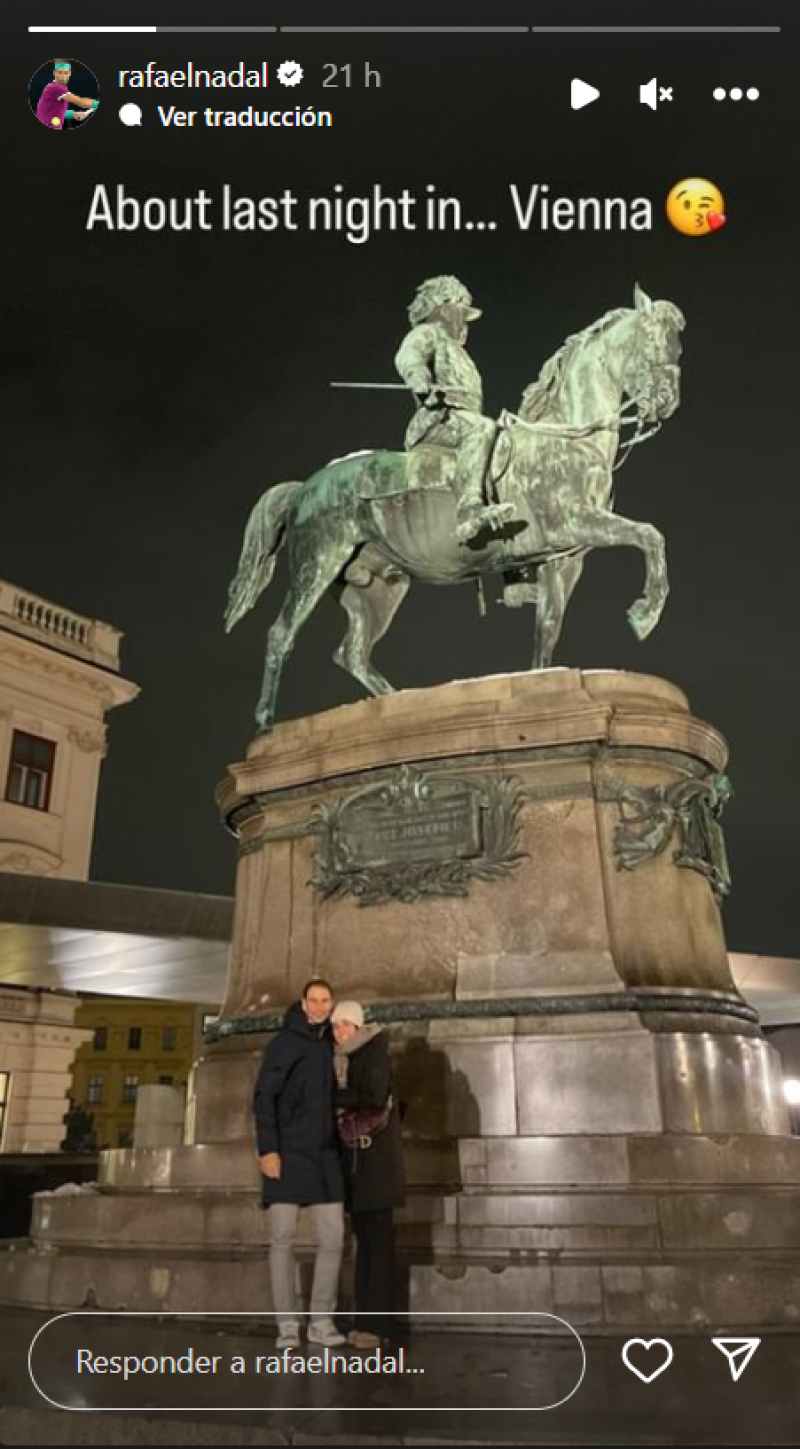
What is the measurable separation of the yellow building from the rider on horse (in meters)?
67.4

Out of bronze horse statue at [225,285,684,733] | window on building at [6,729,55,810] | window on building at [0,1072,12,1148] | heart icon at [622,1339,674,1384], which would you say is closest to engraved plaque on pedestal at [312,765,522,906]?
bronze horse statue at [225,285,684,733]

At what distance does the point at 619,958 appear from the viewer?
7.65 meters

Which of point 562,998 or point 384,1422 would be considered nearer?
point 384,1422

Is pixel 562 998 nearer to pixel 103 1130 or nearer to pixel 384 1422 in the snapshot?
pixel 384 1422

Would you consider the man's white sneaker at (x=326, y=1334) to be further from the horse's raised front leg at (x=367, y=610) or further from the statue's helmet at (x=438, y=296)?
the statue's helmet at (x=438, y=296)

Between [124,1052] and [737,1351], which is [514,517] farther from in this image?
[124,1052]

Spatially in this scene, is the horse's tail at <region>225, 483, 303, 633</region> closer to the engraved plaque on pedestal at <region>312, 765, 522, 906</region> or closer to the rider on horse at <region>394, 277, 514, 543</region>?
the rider on horse at <region>394, 277, 514, 543</region>

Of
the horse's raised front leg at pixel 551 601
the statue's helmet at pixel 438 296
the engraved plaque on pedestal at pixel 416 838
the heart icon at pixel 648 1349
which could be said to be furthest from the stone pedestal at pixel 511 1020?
the statue's helmet at pixel 438 296

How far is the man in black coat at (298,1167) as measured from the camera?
5348 mm

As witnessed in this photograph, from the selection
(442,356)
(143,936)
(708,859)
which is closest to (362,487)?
(442,356)

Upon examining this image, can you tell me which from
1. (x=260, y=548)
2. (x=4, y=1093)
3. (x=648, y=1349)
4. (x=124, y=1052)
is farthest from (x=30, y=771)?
(x=124, y=1052)

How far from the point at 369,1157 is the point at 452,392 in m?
6.42

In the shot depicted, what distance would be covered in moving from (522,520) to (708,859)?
3.11m

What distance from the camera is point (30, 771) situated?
32.3m
